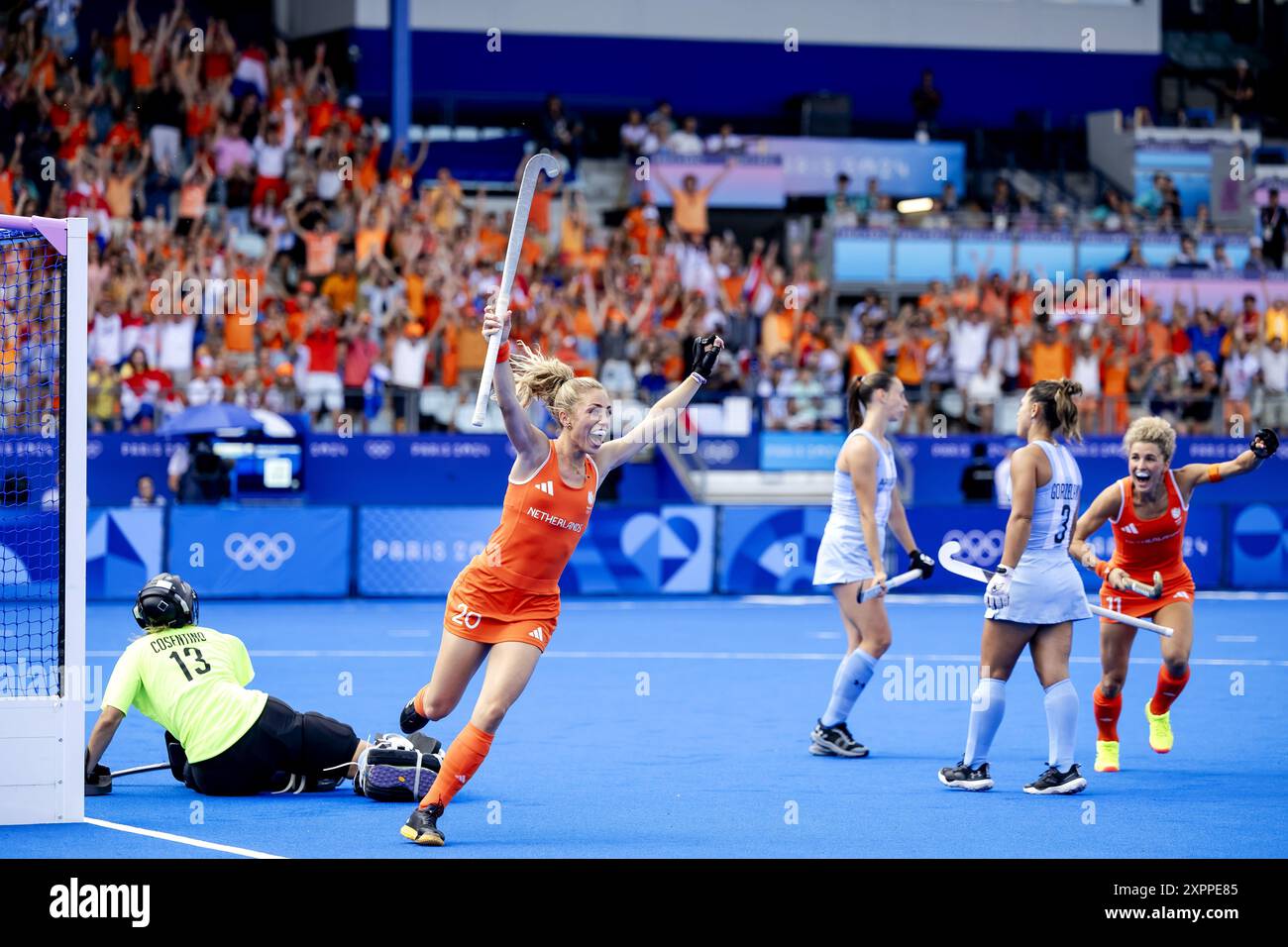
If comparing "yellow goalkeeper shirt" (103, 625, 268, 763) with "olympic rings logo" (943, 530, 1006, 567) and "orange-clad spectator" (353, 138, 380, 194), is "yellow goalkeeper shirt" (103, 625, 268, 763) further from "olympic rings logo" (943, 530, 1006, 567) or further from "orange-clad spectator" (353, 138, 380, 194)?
"orange-clad spectator" (353, 138, 380, 194)

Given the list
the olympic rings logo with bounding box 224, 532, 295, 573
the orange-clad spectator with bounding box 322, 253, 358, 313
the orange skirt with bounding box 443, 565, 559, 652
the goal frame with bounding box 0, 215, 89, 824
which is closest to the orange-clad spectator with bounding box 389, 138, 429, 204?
the orange-clad spectator with bounding box 322, 253, 358, 313

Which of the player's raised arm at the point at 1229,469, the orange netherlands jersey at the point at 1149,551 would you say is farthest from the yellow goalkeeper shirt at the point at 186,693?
the player's raised arm at the point at 1229,469

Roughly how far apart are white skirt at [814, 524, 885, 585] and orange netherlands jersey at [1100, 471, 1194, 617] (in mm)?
1446

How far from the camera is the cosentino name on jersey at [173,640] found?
359 inches

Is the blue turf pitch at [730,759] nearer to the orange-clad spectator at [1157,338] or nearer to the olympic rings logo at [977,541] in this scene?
the olympic rings logo at [977,541]

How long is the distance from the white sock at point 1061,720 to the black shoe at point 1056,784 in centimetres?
3

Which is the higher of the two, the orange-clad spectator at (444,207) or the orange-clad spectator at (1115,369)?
the orange-clad spectator at (444,207)

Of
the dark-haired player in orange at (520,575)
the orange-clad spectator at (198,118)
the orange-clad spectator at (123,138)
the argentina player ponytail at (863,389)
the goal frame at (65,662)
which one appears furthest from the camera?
the orange-clad spectator at (198,118)

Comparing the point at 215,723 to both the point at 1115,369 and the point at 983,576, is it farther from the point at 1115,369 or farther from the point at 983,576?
the point at 1115,369

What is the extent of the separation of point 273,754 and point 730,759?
2908 millimetres

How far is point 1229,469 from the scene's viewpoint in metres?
10.6

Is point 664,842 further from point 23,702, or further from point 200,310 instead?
point 200,310

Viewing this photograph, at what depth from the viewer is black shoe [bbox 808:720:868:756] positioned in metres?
10.8
